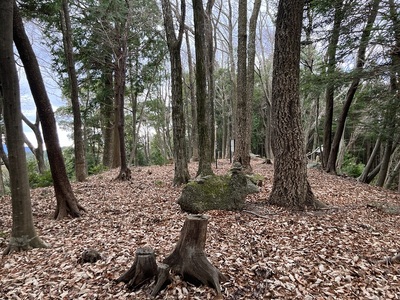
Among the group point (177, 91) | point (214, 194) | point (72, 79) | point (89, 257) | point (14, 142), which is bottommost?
point (89, 257)

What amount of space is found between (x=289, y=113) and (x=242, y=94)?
4036 millimetres

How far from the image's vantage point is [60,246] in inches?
149

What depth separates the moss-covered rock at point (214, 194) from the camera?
4.97m

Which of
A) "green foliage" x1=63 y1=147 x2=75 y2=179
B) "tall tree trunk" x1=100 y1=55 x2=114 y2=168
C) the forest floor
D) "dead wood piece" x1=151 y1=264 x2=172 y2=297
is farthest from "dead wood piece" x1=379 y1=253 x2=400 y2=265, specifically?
"green foliage" x1=63 y1=147 x2=75 y2=179

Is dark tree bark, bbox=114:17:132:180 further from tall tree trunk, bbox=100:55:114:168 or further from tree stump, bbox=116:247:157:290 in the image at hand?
tree stump, bbox=116:247:157:290

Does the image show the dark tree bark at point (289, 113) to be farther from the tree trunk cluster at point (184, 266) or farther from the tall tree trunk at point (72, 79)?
the tall tree trunk at point (72, 79)

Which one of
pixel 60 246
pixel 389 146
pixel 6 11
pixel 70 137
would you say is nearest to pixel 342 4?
pixel 389 146

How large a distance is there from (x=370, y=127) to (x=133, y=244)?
8458mm

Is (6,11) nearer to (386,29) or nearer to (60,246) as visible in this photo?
(60,246)

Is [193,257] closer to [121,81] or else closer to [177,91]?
[177,91]

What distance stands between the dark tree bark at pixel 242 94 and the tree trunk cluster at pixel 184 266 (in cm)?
601

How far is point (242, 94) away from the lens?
28.8 feet

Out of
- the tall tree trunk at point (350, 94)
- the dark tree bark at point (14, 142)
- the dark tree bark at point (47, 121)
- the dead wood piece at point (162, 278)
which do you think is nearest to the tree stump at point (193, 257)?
the dead wood piece at point (162, 278)

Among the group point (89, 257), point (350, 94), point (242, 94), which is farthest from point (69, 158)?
point (89, 257)
